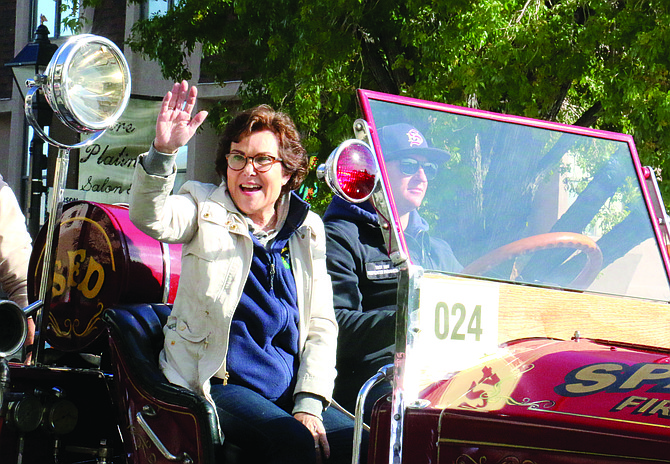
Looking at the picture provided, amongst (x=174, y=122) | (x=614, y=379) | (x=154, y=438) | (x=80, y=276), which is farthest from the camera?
(x=80, y=276)

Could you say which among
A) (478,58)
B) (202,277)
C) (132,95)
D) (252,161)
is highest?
(132,95)

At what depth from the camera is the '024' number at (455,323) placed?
213cm

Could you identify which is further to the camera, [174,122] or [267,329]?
[267,329]

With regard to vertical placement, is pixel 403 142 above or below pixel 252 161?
below

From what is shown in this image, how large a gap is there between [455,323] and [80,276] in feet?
5.44

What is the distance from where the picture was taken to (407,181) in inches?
88.0

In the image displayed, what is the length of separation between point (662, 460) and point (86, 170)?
11075 mm

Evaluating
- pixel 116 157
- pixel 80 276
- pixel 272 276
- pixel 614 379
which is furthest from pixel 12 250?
pixel 116 157

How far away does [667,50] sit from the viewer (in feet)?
22.9

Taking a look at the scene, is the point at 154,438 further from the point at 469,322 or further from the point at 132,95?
the point at 132,95

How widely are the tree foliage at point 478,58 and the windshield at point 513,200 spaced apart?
4.82 metres

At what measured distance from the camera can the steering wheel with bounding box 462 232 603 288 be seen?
88.7 inches

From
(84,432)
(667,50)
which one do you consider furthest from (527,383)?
(667,50)

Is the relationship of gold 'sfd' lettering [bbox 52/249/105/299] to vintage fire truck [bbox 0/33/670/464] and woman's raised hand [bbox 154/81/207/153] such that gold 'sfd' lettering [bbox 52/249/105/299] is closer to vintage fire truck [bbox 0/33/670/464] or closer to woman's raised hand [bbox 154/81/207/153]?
vintage fire truck [bbox 0/33/670/464]
